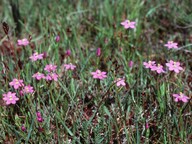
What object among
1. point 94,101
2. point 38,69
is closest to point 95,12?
point 38,69

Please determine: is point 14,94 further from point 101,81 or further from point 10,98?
point 101,81

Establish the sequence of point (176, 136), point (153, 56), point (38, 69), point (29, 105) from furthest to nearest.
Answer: point (153, 56) → point (38, 69) → point (29, 105) → point (176, 136)

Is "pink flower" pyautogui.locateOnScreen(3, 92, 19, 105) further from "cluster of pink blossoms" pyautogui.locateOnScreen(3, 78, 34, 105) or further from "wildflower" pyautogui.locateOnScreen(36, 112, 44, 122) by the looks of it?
"wildflower" pyautogui.locateOnScreen(36, 112, 44, 122)

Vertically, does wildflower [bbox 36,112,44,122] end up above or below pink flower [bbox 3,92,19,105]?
below

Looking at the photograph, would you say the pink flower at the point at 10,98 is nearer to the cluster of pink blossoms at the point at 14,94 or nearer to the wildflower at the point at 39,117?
the cluster of pink blossoms at the point at 14,94

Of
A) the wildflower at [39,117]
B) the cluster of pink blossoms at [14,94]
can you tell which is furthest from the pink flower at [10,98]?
the wildflower at [39,117]

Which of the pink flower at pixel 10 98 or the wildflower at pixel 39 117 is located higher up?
the pink flower at pixel 10 98

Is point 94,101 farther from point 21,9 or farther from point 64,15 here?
point 21,9

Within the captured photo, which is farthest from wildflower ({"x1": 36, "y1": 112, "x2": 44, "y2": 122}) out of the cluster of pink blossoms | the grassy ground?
the cluster of pink blossoms
